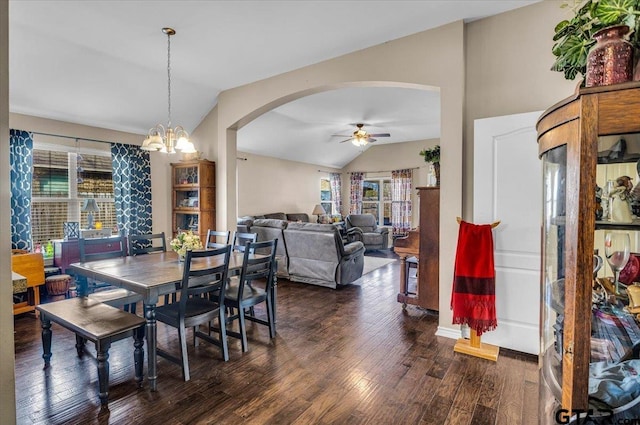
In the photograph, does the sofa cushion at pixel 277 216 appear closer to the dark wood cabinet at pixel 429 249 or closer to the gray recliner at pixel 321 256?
the gray recliner at pixel 321 256

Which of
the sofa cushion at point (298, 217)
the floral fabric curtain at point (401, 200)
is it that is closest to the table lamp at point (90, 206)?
the sofa cushion at point (298, 217)

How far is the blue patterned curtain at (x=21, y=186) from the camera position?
160 inches

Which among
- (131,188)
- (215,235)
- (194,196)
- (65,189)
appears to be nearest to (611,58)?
(215,235)

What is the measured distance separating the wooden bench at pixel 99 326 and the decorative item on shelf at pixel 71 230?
7.54ft

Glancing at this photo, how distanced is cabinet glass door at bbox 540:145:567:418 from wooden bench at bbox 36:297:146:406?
96.8 inches

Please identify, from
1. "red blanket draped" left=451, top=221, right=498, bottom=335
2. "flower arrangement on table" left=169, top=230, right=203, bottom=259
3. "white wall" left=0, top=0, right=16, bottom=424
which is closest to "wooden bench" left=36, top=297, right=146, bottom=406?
"flower arrangement on table" left=169, top=230, right=203, bottom=259

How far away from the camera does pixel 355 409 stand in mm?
2125

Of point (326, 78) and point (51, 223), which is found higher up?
point (326, 78)

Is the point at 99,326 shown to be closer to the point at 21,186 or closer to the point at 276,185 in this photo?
the point at 21,186

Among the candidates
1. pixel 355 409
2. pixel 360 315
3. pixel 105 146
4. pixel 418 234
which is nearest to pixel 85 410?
pixel 355 409

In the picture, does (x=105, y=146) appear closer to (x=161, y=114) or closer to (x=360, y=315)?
(x=161, y=114)

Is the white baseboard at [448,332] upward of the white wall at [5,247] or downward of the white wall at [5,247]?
downward

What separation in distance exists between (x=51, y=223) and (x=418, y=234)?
5099mm

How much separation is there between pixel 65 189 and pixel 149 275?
3.32 metres
